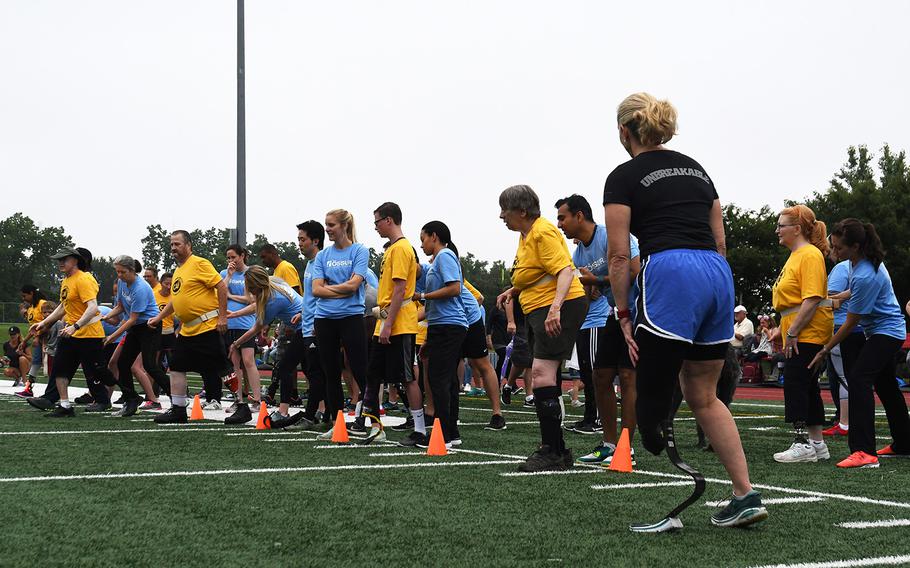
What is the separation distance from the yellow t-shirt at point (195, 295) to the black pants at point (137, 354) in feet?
5.23

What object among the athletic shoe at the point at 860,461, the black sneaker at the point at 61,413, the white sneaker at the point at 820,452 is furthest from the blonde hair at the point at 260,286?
the athletic shoe at the point at 860,461

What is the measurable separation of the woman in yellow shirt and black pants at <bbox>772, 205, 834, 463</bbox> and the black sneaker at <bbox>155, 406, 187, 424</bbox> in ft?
18.8

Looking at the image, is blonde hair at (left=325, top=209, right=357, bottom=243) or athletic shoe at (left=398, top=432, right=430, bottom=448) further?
blonde hair at (left=325, top=209, right=357, bottom=243)

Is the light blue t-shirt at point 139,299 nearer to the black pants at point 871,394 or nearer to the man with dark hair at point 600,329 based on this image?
the man with dark hair at point 600,329

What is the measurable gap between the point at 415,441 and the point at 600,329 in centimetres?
187

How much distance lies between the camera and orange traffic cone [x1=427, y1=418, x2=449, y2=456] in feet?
25.0

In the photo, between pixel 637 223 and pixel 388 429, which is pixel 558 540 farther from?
pixel 388 429

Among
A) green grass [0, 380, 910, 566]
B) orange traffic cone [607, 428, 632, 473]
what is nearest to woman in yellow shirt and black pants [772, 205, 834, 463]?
green grass [0, 380, 910, 566]

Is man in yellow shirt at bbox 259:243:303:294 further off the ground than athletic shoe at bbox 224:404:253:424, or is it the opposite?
man in yellow shirt at bbox 259:243:303:294

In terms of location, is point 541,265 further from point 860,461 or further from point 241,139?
point 241,139

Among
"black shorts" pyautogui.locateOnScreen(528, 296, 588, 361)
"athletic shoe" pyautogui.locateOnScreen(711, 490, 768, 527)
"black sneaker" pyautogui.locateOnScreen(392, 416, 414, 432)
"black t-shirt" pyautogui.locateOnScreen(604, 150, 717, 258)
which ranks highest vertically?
"black t-shirt" pyautogui.locateOnScreen(604, 150, 717, 258)

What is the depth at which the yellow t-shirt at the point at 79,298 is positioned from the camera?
11539 millimetres

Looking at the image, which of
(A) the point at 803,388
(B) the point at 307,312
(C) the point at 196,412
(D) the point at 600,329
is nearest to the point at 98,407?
(C) the point at 196,412

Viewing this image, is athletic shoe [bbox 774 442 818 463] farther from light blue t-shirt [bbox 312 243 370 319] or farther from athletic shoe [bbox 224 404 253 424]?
athletic shoe [bbox 224 404 253 424]
